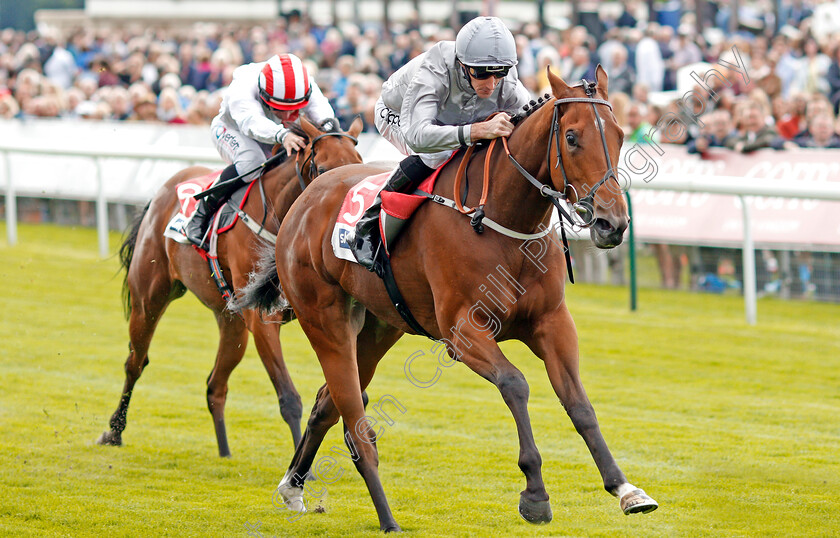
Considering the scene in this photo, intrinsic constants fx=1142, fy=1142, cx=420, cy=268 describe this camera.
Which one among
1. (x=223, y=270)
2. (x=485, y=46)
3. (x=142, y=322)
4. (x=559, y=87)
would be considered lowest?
(x=142, y=322)

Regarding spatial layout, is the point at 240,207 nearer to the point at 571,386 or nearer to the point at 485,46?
the point at 485,46

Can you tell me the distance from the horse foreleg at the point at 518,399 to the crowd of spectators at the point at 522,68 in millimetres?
5940

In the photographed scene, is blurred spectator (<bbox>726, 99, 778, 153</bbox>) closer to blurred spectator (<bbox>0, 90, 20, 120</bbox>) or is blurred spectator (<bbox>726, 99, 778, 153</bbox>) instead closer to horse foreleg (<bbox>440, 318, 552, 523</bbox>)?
horse foreleg (<bbox>440, 318, 552, 523</bbox>)

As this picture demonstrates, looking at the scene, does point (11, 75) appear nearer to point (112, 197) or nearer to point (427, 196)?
point (112, 197)

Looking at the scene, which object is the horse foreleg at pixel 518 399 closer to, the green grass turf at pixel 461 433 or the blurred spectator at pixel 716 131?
the green grass turf at pixel 461 433

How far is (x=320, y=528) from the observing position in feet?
16.5

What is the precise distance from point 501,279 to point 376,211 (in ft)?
2.51

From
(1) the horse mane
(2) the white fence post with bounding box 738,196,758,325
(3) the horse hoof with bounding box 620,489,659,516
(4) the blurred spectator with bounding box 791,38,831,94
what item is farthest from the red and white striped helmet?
(4) the blurred spectator with bounding box 791,38,831,94

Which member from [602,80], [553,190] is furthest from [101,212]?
[602,80]

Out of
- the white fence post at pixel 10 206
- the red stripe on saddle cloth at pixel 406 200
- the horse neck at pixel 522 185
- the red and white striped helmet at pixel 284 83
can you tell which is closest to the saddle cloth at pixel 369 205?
the red stripe on saddle cloth at pixel 406 200

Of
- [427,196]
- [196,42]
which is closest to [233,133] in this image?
[427,196]

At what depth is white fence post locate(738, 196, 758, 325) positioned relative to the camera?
352 inches

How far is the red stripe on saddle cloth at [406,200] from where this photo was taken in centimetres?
467

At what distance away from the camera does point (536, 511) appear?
4.02 meters
